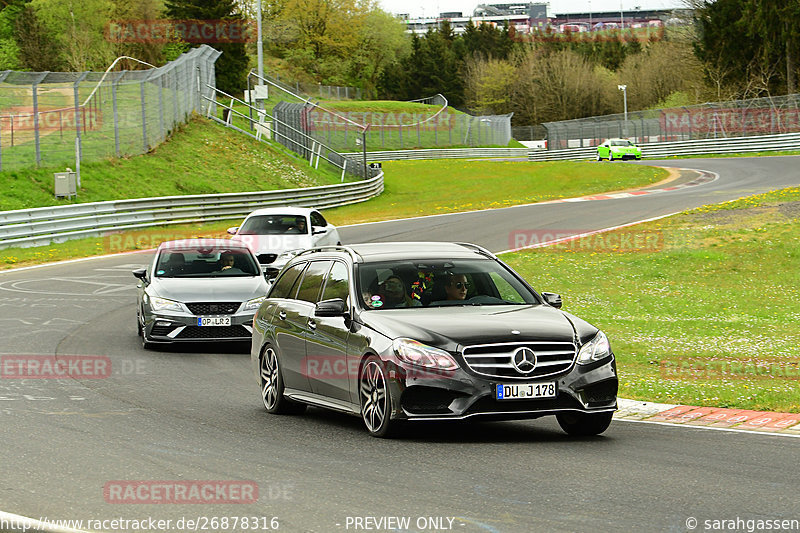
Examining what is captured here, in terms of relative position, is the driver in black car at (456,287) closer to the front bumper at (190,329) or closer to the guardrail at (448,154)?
the front bumper at (190,329)

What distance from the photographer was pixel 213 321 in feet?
50.9

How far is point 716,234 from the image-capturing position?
25.9 metres

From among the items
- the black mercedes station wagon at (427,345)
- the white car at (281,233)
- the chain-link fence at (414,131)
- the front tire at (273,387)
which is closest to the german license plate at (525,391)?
the black mercedes station wagon at (427,345)

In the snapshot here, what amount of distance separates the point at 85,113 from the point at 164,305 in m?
25.4

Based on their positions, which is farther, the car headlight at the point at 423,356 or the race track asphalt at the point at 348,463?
the car headlight at the point at 423,356

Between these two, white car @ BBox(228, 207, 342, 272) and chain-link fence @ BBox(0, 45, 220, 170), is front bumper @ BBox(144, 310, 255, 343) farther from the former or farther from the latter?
chain-link fence @ BBox(0, 45, 220, 170)

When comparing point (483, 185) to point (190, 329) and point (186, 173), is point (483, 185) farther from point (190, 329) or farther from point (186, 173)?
point (190, 329)

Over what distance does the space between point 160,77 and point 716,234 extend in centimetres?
2487

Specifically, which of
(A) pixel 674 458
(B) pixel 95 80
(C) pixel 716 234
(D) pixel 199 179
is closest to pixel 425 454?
(A) pixel 674 458

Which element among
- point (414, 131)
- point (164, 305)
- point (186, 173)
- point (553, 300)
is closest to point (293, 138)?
point (186, 173)

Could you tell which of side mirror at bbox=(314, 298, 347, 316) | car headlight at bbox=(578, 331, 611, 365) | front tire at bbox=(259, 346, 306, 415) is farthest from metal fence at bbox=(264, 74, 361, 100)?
car headlight at bbox=(578, 331, 611, 365)

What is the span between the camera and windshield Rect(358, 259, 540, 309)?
31.1 ft

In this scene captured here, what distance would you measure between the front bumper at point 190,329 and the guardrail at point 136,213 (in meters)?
16.0

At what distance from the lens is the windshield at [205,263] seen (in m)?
16.7
